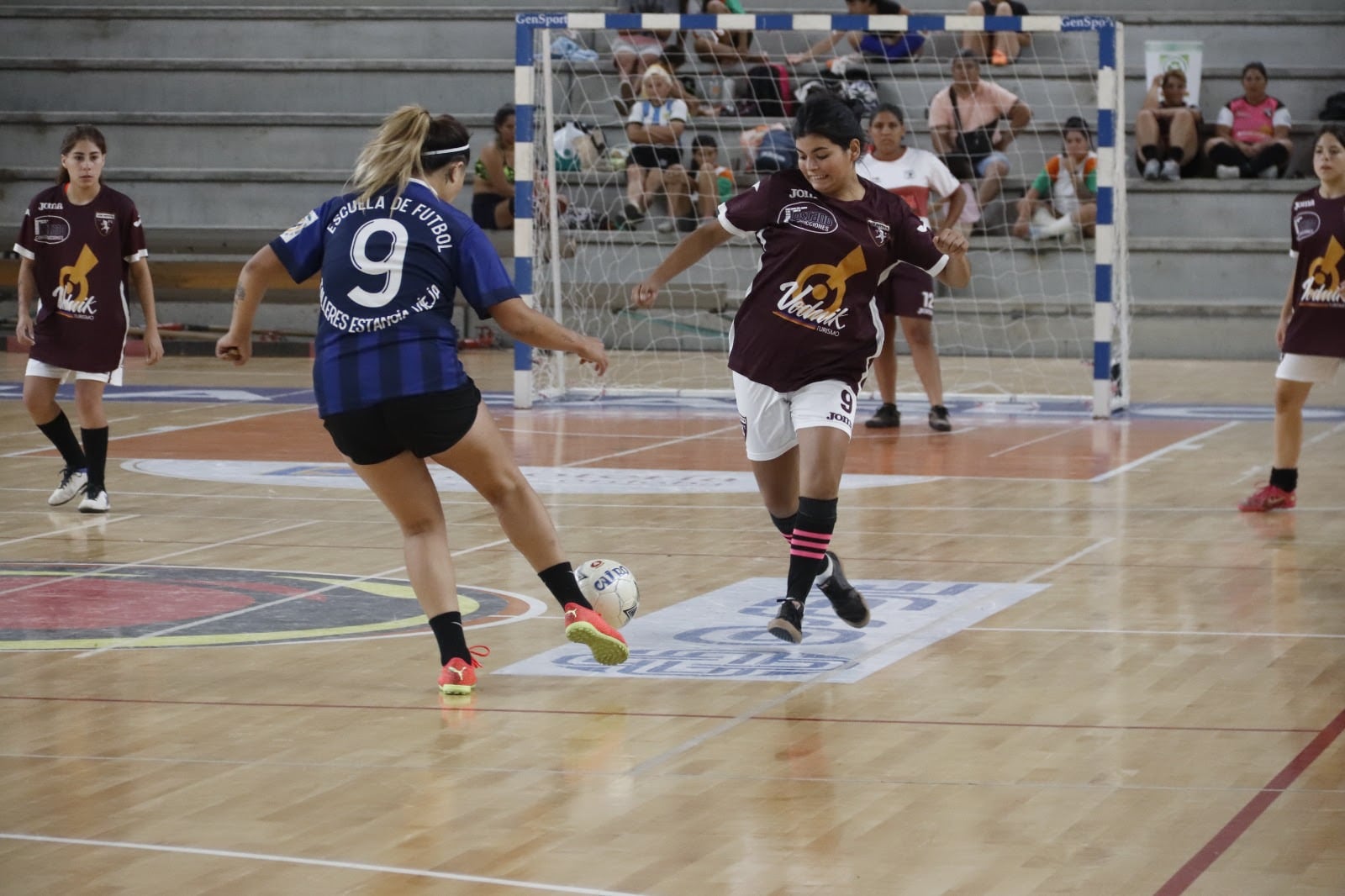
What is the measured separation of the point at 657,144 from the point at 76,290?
9992 millimetres

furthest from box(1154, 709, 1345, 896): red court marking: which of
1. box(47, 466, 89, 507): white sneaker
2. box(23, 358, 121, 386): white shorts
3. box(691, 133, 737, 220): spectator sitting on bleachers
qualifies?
box(691, 133, 737, 220): spectator sitting on bleachers

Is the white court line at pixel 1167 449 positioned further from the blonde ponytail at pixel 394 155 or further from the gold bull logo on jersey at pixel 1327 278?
the blonde ponytail at pixel 394 155

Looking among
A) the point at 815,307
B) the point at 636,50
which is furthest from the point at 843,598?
the point at 636,50

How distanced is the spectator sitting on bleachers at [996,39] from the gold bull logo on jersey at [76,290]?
37.8 ft

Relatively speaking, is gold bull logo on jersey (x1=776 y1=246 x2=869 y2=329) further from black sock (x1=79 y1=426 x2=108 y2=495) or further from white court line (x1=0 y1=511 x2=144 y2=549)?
black sock (x1=79 y1=426 x2=108 y2=495)

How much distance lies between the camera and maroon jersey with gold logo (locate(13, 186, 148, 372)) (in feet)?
32.2

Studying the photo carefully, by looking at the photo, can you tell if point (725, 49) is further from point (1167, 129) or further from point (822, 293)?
point (822, 293)

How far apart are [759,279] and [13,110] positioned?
59.8ft

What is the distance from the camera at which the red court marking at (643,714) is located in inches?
216

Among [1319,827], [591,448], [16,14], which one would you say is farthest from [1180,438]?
[16,14]

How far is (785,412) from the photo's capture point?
271 inches

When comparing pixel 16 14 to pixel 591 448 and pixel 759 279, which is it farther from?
pixel 759 279

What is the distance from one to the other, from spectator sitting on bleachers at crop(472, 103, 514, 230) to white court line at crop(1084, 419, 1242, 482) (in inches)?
330

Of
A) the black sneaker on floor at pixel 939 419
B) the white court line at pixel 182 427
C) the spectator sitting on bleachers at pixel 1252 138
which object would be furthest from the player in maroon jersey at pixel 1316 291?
the spectator sitting on bleachers at pixel 1252 138
